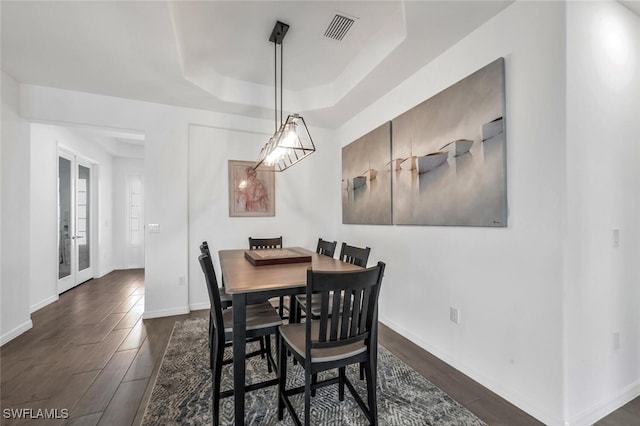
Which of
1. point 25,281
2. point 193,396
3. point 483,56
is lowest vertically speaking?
point 193,396

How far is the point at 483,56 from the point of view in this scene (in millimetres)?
1977

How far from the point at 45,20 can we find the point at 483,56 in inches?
127

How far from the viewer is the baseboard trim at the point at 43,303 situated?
11.1 feet

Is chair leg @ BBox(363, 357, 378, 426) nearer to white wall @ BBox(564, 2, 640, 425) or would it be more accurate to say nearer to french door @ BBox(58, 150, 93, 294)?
white wall @ BBox(564, 2, 640, 425)

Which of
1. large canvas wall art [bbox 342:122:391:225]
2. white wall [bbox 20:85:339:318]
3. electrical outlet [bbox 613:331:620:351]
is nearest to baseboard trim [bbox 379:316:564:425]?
electrical outlet [bbox 613:331:620:351]

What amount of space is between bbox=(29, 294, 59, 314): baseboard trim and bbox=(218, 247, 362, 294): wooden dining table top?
293 centimetres

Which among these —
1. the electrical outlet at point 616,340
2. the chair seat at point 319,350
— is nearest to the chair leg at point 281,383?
the chair seat at point 319,350

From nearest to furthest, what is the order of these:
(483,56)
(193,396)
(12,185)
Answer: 1. (193,396)
2. (483,56)
3. (12,185)

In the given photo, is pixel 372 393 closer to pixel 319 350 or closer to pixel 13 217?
pixel 319 350

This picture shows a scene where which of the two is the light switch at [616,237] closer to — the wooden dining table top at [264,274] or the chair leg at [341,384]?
the wooden dining table top at [264,274]

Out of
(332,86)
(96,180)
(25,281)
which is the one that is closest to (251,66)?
(332,86)

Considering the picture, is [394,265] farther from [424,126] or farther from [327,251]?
[424,126]

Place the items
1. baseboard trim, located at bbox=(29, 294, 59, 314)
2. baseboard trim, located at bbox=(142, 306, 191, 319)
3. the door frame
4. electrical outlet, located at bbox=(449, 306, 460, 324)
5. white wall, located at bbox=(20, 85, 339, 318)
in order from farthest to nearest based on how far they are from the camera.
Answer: the door frame → baseboard trim, located at bbox=(29, 294, 59, 314) → baseboard trim, located at bbox=(142, 306, 191, 319) → white wall, located at bbox=(20, 85, 339, 318) → electrical outlet, located at bbox=(449, 306, 460, 324)

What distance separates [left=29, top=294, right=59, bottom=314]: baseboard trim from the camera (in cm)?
339
